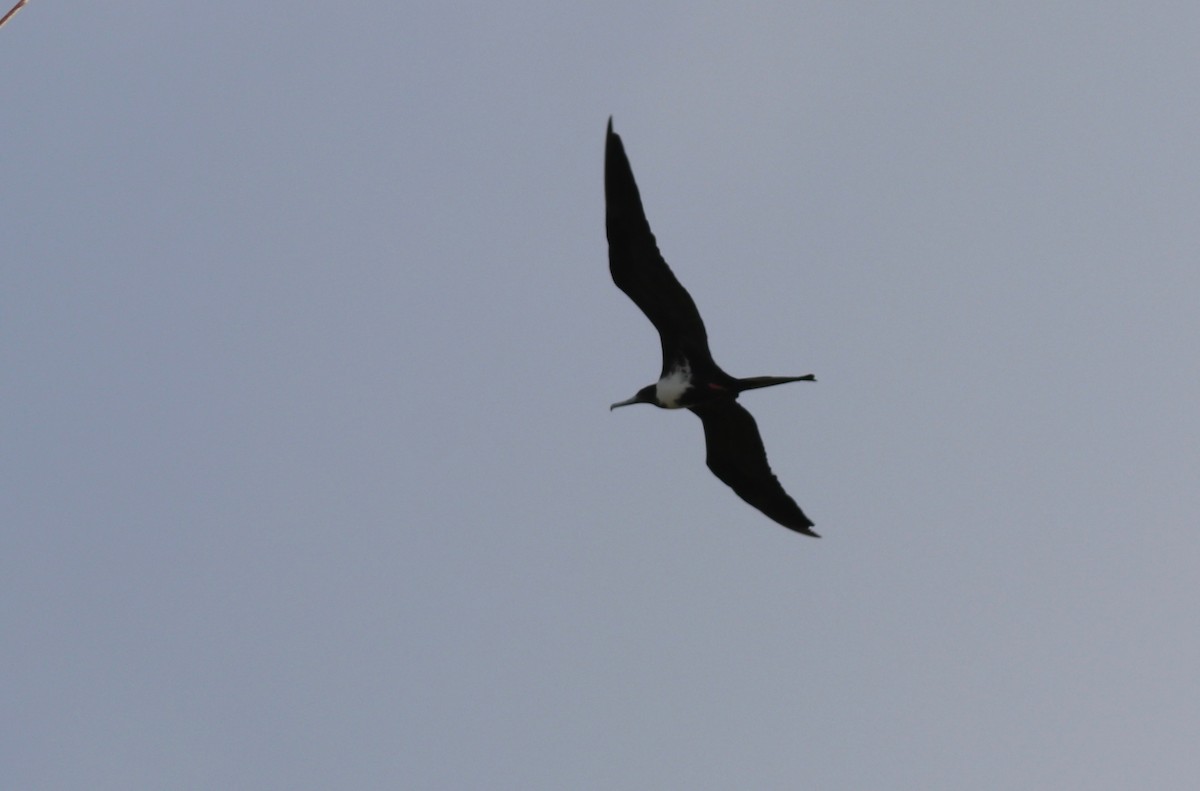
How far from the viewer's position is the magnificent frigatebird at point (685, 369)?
15.3 meters

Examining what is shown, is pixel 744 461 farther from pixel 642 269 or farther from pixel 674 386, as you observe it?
pixel 642 269

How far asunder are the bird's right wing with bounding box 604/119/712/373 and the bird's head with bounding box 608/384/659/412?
2.47 feet

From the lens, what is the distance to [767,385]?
16.0 metres

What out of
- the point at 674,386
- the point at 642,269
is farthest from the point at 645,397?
the point at 642,269

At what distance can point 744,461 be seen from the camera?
682 inches

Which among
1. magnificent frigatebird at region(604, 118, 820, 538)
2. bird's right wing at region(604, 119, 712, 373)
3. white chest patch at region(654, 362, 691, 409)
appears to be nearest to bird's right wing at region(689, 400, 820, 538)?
magnificent frigatebird at region(604, 118, 820, 538)

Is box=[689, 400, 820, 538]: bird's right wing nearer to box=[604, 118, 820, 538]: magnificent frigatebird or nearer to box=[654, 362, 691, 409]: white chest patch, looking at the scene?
box=[604, 118, 820, 538]: magnificent frigatebird

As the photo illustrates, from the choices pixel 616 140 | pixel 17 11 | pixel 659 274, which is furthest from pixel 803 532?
pixel 17 11

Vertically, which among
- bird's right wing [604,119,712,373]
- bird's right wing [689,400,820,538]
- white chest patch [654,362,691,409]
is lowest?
bird's right wing [689,400,820,538]

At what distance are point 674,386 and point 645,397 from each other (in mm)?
736

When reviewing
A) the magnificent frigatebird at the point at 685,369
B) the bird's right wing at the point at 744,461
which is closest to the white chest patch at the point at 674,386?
the magnificent frigatebird at the point at 685,369

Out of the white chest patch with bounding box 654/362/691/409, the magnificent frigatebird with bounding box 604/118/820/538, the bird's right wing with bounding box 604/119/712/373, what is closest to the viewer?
the bird's right wing with bounding box 604/119/712/373

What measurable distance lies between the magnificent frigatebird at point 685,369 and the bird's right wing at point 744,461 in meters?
0.01

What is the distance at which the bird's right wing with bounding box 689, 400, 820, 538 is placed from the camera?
1700cm
